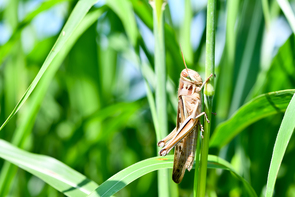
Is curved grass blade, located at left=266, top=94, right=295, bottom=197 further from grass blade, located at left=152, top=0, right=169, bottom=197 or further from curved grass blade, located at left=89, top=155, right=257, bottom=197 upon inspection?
grass blade, located at left=152, top=0, right=169, bottom=197

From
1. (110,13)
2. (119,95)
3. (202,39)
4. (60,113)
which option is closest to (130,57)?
(110,13)

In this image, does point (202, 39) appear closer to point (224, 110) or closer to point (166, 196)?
point (224, 110)

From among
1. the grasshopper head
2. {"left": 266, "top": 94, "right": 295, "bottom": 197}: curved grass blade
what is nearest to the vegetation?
{"left": 266, "top": 94, "right": 295, "bottom": 197}: curved grass blade

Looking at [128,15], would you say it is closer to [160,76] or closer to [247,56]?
[160,76]

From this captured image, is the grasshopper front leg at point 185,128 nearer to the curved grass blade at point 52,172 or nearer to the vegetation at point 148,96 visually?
the vegetation at point 148,96

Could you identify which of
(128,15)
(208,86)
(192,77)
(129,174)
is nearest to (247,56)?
(192,77)

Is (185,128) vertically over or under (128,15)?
under

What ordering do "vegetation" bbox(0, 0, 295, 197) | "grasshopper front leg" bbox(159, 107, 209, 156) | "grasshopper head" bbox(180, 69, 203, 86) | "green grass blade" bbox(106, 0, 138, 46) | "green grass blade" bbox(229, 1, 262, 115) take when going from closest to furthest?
"vegetation" bbox(0, 0, 295, 197)
"grasshopper front leg" bbox(159, 107, 209, 156)
"grasshopper head" bbox(180, 69, 203, 86)
"green grass blade" bbox(106, 0, 138, 46)
"green grass blade" bbox(229, 1, 262, 115)

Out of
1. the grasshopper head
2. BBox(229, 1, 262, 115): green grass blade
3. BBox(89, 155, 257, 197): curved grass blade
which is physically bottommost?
BBox(229, 1, 262, 115): green grass blade
